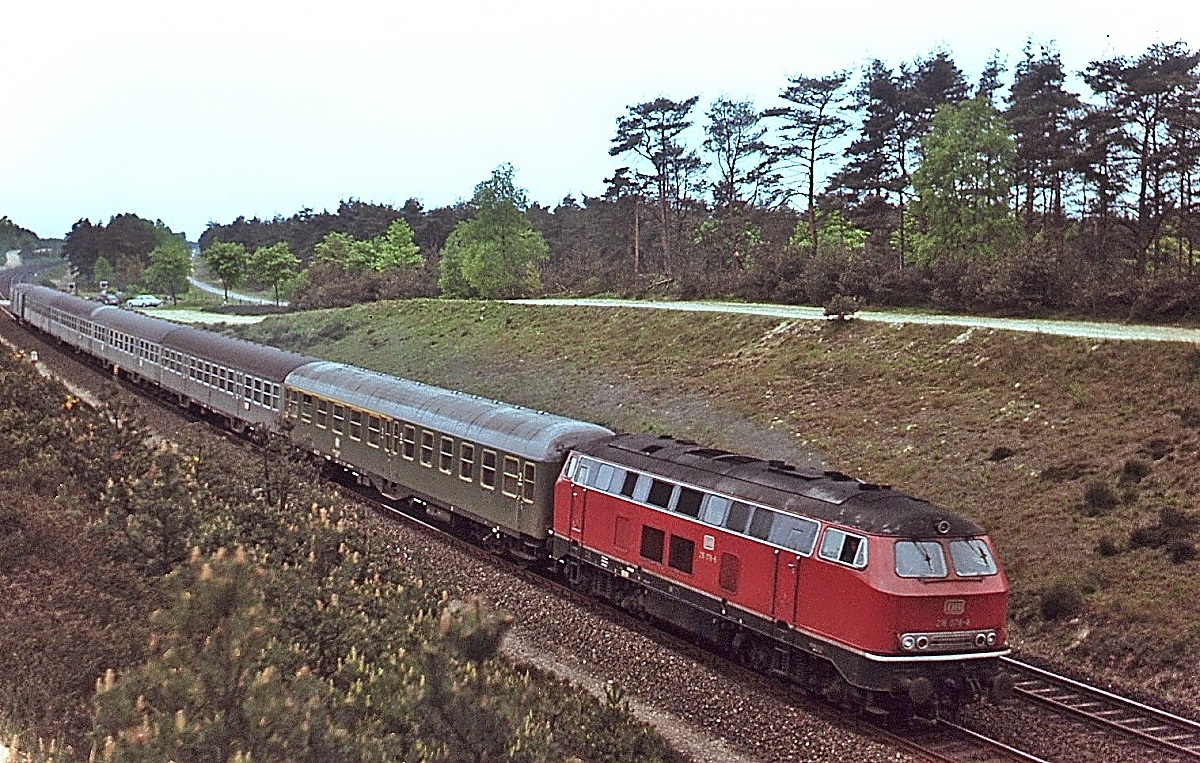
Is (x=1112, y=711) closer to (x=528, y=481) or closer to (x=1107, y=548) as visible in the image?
(x=1107, y=548)

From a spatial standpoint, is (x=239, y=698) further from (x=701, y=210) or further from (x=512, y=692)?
(x=701, y=210)

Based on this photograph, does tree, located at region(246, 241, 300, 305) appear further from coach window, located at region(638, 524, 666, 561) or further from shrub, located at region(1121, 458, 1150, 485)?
shrub, located at region(1121, 458, 1150, 485)

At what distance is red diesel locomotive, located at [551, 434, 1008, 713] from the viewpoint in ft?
47.4

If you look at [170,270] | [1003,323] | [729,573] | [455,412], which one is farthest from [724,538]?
[170,270]

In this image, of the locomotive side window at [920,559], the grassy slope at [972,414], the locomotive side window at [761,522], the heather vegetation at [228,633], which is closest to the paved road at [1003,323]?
the grassy slope at [972,414]

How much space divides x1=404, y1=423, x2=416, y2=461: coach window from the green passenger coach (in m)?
0.02

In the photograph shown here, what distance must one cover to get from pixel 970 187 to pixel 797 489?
1306 inches

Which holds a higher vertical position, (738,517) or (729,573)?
(738,517)

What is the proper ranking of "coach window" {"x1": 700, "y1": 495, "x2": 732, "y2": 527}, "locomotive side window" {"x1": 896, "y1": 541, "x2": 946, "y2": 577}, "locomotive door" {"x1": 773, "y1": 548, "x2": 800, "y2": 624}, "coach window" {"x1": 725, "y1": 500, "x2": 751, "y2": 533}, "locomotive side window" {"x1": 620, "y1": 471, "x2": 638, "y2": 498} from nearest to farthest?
"locomotive side window" {"x1": 896, "y1": 541, "x2": 946, "y2": 577} → "locomotive door" {"x1": 773, "y1": 548, "x2": 800, "y2": 624} → "coach window" {"x1": 725, "y1": 500, "x2": 751, "y2": 533} → "coach window" {"x1": 700, "y1": 495, "x2": 732, "y2": 527} → "locomotive side window" {"x1": 620, "y1": 471, "x2": 638, "y2": 498}

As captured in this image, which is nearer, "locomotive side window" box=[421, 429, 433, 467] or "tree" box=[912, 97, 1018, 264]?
"locomotive side window" box=[421, 429, 433, 467]

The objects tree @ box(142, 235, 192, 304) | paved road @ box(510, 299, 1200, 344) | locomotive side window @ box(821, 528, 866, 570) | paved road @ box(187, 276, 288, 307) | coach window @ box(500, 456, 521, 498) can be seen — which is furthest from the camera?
tree @ box(142, 235, 192, 304)

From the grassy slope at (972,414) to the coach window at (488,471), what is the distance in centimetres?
935

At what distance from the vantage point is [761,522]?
1622 centimetres

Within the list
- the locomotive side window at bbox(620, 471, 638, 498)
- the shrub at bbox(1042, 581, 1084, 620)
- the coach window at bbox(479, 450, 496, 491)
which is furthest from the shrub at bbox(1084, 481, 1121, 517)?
the coach window at bbox(479, 450, 496, 491)
